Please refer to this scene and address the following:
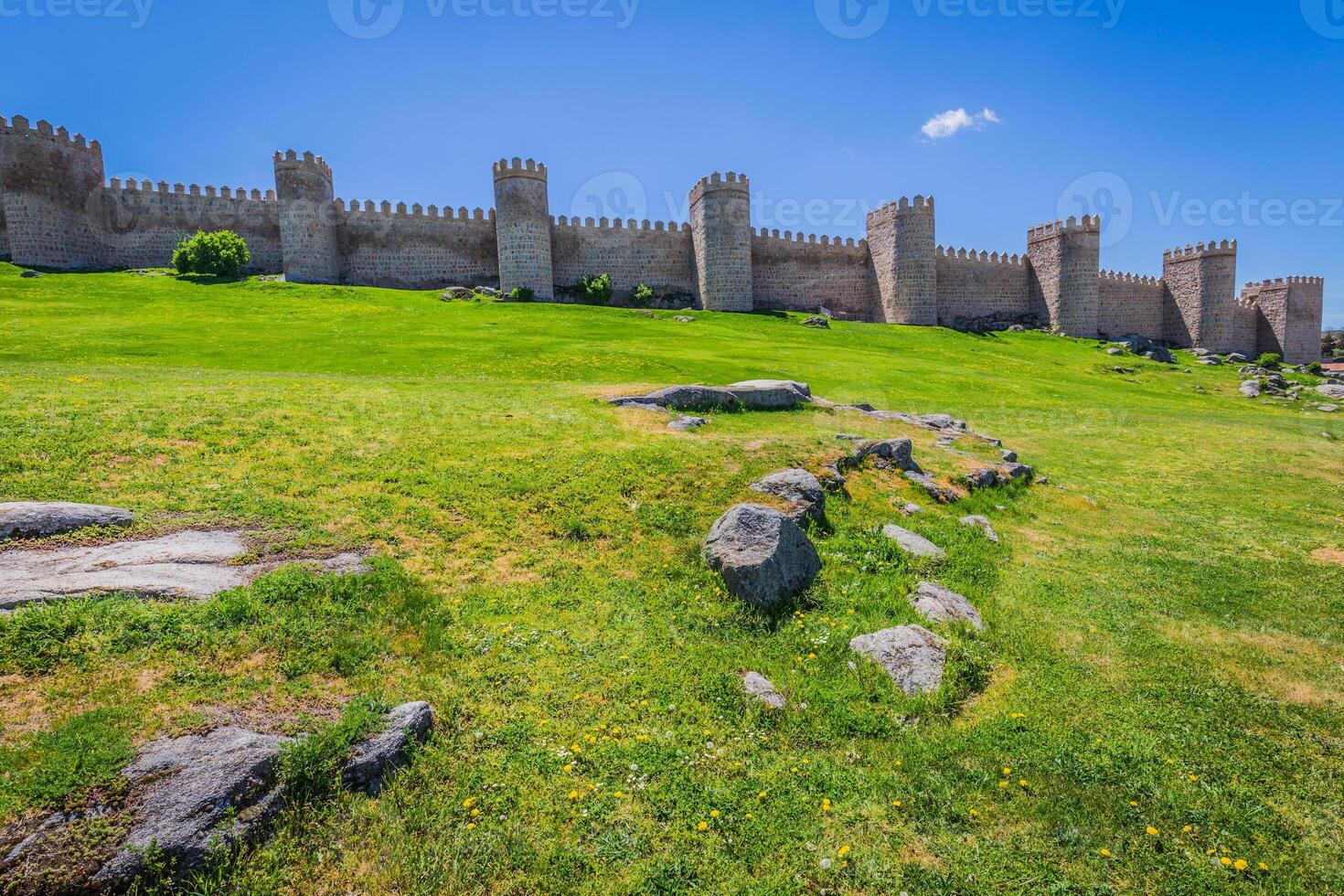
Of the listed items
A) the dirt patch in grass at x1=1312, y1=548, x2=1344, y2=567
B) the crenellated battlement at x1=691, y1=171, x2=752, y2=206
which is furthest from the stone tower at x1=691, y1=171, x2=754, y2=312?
the dirt patch in grass at x1=1312, y1=548, x2=1344, y2=567

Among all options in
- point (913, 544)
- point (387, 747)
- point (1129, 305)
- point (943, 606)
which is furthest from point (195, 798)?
point (1129, 305)

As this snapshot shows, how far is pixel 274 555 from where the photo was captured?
8.09 metres

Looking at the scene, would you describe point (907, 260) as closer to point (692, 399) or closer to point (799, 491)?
point (692, 399)

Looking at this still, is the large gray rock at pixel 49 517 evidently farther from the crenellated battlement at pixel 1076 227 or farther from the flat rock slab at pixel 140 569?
the crenellated battlement at pixel 1076 227

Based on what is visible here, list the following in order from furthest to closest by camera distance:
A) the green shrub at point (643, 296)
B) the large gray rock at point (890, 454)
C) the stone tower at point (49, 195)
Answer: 1. the green shrub at point (643, 296)
2. the stone tower at point (49, 195)
3. the large gray rock at point (890, 454)

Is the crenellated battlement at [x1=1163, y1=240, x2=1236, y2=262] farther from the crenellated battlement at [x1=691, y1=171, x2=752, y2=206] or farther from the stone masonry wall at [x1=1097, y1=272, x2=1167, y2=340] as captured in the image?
the crenellated battlement at [x1=691, y1=171, x2=752, y2=206]

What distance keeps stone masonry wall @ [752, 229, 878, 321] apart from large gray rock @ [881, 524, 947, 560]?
48418 mm

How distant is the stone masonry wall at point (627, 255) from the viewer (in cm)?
5362

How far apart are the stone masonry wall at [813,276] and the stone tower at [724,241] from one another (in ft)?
11.2

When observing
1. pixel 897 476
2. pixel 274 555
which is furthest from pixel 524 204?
pixel 274 555

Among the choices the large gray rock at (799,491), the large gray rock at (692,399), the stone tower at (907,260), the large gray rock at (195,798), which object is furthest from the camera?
the stone tower at (907,260)

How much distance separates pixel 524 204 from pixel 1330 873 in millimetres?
51062

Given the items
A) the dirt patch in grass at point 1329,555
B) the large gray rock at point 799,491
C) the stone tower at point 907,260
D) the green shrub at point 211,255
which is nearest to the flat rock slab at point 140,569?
the large gray rock at point 799,491

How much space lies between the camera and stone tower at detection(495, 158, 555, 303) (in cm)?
4844
